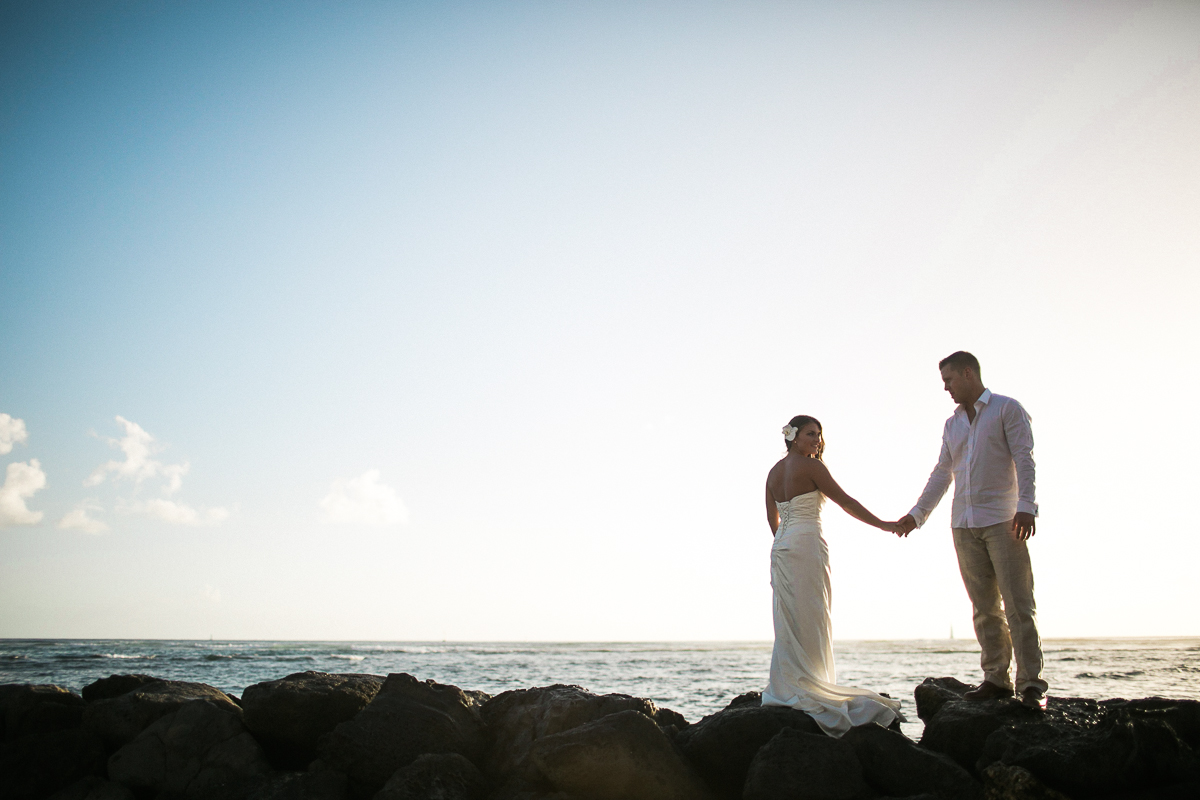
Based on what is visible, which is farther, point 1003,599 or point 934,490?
point 934,490

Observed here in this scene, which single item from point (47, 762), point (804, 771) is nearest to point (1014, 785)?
point (804, 771)

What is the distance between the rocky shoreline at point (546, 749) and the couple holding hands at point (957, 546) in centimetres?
43

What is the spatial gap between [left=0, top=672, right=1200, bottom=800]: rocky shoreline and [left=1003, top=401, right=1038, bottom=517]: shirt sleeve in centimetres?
158

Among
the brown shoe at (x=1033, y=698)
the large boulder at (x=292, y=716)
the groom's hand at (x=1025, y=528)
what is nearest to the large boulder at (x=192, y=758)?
the large boulder at (x=292, y=716)

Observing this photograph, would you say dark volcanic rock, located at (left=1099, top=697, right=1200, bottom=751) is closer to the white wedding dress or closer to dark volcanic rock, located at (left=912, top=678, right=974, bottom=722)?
dark volcanic rock, located at (left=912, top=678, right=974, bottom=722)

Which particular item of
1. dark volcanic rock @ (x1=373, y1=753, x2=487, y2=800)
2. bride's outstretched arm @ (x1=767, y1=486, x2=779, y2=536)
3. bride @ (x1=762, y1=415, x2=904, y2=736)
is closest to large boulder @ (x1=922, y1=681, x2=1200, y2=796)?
bride @ (x1=762, y1=415, x2=904, y2=736)

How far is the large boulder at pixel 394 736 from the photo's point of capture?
18.4 feet

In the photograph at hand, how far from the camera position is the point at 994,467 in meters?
6.12

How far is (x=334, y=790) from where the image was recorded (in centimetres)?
546

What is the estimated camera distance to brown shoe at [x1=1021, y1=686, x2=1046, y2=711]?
18.0 feet

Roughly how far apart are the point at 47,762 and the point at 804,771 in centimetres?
636

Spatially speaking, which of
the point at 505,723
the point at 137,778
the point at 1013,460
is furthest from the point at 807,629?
the point at 137,778

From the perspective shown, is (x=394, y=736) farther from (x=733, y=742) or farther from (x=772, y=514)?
(x=772, y=514)

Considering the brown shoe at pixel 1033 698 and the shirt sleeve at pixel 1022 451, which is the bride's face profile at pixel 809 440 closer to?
the shirt sleeve at pixel 1022 451
